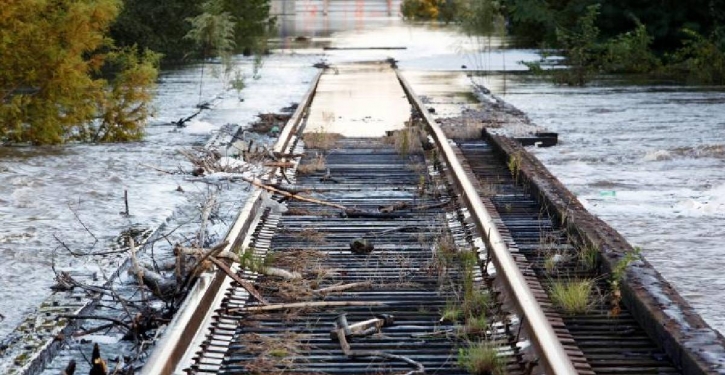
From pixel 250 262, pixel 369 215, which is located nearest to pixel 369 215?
pixel 369 215

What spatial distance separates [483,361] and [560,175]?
8790 millimetres

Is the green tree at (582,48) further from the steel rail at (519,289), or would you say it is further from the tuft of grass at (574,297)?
the tuft of grass at (574,297)

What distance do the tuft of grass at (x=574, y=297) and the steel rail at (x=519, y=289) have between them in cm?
26

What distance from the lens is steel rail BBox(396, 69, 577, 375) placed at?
6213 millimetres

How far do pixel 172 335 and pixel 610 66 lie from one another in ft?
93.5

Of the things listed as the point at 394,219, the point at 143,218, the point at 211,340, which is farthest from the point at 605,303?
the point at 143,218

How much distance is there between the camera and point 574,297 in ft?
25.9

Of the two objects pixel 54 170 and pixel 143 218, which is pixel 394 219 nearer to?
pixel 143 218

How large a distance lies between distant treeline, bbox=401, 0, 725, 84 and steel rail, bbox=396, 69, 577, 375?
1906 cm

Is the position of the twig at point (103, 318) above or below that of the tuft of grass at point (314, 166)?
above

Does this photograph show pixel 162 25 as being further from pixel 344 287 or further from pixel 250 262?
pixel 344 287

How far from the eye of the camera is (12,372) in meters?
6.72

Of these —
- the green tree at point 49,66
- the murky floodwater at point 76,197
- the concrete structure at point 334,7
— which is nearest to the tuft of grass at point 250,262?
the murky floodwater at point 76,197

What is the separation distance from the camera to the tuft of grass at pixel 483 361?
6445 millimetres
